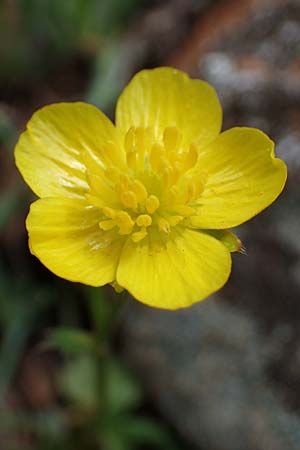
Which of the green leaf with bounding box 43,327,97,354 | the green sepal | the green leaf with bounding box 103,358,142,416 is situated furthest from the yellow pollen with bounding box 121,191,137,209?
the green leaf with bounding box 103,358,142,416

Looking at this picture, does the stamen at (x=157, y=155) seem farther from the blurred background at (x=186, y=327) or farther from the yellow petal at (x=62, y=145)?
the blurred background at (x=186, y=327)

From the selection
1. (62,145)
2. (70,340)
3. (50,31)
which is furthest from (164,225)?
(50,31)

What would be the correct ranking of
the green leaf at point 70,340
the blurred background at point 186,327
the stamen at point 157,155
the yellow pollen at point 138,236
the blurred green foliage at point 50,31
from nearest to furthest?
the yellow pollen at point 138,236, the stamen at point 157,155, the green leaf at point 70,340, the blurred background at point 186,327, the blurred green foliage at point 50,31

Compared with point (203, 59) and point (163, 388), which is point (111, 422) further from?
point (203, 59)

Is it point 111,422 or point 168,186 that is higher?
point 168,186

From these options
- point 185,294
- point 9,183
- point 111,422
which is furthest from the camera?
point 9,183

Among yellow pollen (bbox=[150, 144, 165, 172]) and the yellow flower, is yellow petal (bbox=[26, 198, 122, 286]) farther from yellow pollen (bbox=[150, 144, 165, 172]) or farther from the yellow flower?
yellow pollen (bbox=[150, 144, 165, 172])

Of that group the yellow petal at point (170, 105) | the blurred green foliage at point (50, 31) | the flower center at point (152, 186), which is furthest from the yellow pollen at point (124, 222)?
the blurred green foliage at point (50, 31)

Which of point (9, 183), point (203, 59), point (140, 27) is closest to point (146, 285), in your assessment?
point (203, 59)

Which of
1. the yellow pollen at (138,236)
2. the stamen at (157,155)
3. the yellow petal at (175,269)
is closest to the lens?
the yellow petal at (175,269)
